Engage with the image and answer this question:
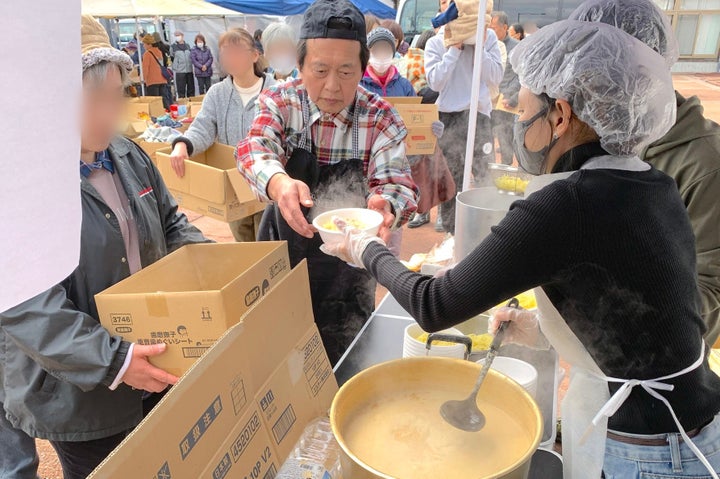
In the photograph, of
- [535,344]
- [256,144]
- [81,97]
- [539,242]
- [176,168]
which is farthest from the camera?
[176,168]

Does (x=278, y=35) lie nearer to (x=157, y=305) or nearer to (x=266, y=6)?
(x=157, y=305)

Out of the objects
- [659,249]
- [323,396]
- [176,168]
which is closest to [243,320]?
[323,396]

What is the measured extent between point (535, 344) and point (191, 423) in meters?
1.04

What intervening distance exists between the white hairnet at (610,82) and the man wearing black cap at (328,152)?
2.33 ft

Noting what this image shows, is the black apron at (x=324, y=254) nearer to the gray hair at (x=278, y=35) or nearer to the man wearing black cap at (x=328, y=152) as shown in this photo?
the man wearing black cap at (x=328, y=152)

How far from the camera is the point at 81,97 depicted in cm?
50

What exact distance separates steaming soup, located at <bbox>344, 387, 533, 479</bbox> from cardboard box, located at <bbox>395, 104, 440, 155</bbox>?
9.99ft

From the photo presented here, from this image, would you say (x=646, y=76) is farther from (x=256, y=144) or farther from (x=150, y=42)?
(x=150, y=42)

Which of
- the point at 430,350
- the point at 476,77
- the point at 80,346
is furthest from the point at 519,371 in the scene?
the point at 476,77

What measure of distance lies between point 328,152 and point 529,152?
0.89m

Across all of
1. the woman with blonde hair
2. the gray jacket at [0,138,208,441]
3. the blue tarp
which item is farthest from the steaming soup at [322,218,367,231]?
the blue tarp

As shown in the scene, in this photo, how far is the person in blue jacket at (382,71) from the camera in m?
4.21

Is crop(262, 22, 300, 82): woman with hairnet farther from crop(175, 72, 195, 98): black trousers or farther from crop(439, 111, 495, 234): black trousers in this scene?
crop(175, 72, 195, 98): black trousers

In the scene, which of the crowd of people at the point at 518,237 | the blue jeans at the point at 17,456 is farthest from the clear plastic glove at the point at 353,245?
the blue jeans at the point at 17,456
